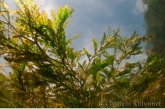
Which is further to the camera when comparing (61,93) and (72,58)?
(61,93)

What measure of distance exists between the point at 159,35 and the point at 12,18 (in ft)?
48.4

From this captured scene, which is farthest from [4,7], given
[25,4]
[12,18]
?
[25,4]

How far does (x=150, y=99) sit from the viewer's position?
12.6 ft

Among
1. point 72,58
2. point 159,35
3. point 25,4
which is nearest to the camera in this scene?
point 25,4

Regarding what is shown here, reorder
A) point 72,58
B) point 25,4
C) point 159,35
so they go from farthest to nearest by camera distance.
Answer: point 159,35 → point 72,58 → point 25,4

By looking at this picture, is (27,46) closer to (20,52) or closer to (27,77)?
(20,52)

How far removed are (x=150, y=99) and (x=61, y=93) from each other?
5.57 ft

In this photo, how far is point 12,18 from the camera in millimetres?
3244

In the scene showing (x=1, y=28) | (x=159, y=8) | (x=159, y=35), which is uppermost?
(x=159, y=8)

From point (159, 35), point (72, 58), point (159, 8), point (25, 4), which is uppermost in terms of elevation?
point (159, 8)

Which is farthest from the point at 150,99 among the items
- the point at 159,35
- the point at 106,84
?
the point at 159,35

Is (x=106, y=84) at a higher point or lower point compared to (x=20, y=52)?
lower

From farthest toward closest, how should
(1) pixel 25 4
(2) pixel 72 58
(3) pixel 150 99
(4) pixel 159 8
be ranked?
(4) pixel 159 8 → (3) pixel 150 99 → (2) pixel 72 58 → (1) pixel 25 4

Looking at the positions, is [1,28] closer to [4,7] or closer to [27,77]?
[4,7]
